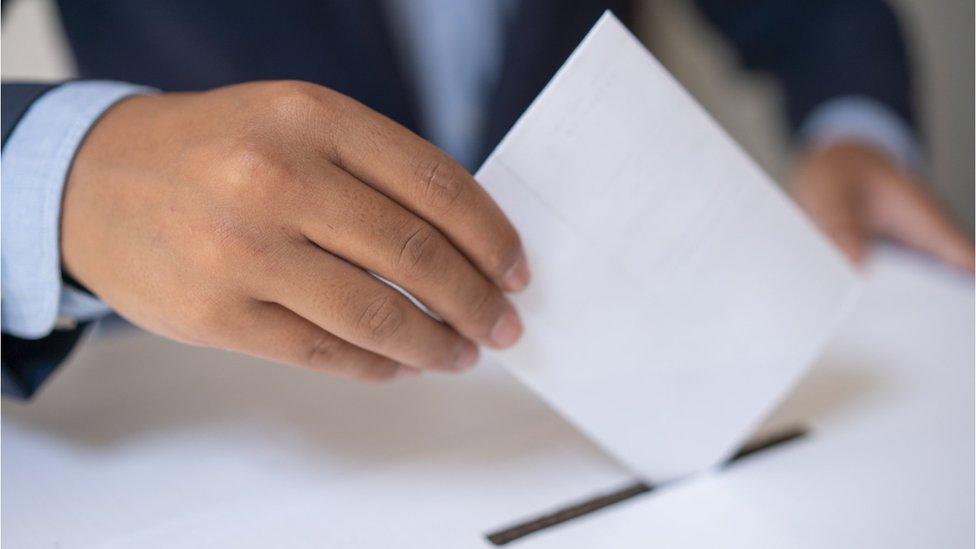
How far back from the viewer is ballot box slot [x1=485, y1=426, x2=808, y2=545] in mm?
530

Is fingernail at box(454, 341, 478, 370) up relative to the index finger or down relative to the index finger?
down

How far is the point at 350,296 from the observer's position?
458 millimetres

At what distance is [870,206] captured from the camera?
43.3 inches

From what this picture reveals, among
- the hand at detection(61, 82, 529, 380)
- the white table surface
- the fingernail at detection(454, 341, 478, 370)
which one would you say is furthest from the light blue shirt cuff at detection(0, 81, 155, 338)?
the fingernail at detection(454, 341, 478, 370)

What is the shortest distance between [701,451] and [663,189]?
0.70 ft

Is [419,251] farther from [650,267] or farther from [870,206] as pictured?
[870,206]

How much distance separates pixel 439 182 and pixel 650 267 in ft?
0.54

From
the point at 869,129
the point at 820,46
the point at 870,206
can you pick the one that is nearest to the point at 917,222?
the point at 870,206

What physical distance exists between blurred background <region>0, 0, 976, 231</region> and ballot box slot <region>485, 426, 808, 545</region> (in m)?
1.26

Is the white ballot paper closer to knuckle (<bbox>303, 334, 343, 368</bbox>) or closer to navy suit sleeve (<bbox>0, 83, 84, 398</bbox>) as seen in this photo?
knuckle (<bbox>303, 334, 343, 368</bbox>)

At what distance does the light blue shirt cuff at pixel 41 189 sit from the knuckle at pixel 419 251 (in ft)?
0.78

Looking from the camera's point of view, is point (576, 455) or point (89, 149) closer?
point (89, 149)

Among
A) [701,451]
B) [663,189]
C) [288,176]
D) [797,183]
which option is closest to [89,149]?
[288,176]

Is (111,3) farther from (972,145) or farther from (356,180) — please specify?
(972,145)
